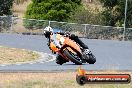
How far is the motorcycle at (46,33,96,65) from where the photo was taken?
16.8 feet

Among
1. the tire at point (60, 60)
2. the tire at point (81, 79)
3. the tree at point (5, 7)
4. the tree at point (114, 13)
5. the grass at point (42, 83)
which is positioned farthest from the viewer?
the tree at point (5, 7)

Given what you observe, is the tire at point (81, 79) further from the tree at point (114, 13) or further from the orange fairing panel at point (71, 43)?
the tree at point (114, 13)

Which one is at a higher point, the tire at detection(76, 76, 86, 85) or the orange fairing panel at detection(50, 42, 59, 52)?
the orange fairing panel at detection(50, 42, 59, 52)

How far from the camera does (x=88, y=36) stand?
151 feet

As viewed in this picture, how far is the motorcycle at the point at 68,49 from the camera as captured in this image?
16.8 ft

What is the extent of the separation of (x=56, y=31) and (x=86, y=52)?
15.7 inches

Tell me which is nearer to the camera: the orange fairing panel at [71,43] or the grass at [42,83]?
the orange fairing panel at [71,43]

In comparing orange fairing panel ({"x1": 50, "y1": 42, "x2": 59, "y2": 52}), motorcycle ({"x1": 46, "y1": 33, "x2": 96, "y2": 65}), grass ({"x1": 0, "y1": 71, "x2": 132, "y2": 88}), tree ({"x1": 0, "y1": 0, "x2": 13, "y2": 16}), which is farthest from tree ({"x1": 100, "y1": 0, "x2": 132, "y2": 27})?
orange fairing panel ({"x1": 50, "y1": 42, "x2": 59, "y2": 52})

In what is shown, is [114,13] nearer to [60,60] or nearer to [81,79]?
[60,60]

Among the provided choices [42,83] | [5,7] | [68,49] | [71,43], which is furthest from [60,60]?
[5,7]

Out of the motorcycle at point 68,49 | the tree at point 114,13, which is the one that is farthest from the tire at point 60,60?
the tree at point 114,13

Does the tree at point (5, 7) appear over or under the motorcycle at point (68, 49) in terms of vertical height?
under

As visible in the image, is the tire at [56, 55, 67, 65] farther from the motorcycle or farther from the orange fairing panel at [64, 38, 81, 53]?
the orange fairing panel at [64, 38, 81, 53]

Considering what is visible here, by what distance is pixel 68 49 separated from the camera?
5211 mm
